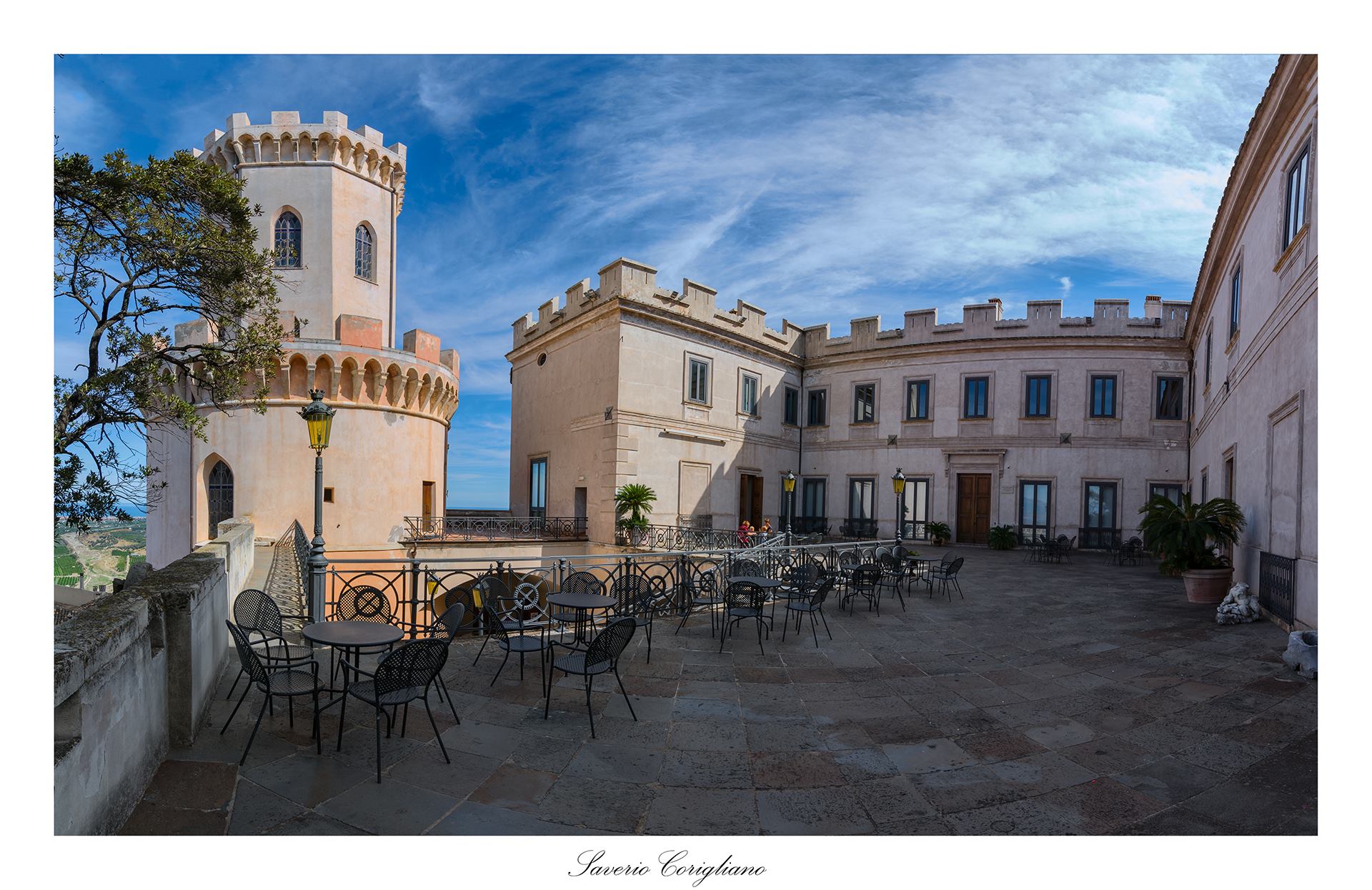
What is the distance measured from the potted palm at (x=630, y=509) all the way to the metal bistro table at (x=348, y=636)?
1377 centimetres

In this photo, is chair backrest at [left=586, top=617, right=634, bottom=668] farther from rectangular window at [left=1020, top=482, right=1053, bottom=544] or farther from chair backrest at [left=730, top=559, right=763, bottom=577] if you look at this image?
rectangular window at [left=1020, top=482, right=1053, bottom=544]

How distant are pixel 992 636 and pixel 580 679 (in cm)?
562

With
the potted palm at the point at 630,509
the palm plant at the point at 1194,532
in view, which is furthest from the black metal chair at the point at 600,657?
the potted palm at the point at 630,509

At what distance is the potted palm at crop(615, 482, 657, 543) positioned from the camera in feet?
63.5

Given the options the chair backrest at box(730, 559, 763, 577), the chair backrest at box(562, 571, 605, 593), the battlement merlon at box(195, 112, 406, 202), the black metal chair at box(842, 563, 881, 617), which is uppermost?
the battlement merlon at box(195, 112, 406, 202)

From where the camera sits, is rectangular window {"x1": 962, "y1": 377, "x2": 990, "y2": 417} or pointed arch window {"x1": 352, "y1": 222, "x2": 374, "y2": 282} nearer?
pointed arch window {"x1": 352, "y1": 222, "x2": 374, "y2": 282}

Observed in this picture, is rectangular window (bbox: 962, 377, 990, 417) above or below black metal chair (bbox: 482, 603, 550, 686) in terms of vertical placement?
above

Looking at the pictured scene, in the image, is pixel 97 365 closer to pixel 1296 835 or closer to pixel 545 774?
pixel 545 774

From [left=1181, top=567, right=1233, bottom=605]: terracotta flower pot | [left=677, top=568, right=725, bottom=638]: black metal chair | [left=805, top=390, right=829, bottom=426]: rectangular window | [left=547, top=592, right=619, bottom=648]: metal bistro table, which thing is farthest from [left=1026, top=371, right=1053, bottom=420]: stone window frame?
[left=547, top=592, right=619, bottom=648]: metal bistro table

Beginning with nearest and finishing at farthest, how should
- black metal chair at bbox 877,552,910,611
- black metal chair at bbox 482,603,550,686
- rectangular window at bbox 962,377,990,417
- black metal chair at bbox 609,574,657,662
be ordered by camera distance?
black metal chair at bbox 482,603,550,686, black metal chair at bbox 609,574,657,662, black metal chair at bbox 877,552,910,611, rectangular window at bbox 962,377,990,417

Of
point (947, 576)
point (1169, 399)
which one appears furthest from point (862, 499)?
point (947, 576)

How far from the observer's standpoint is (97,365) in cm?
1011

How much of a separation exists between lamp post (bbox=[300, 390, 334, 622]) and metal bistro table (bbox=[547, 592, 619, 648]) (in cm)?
260

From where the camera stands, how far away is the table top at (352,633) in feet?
16.1
